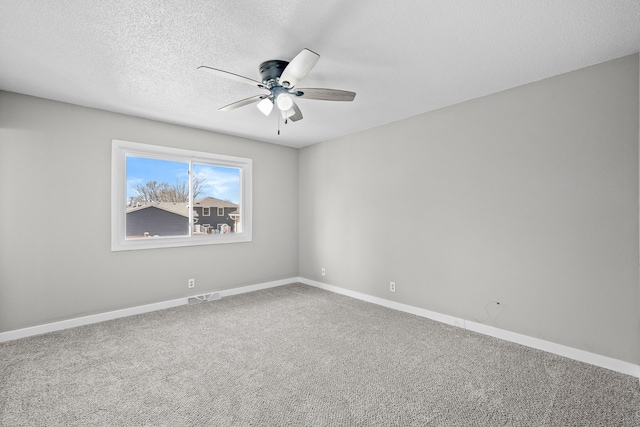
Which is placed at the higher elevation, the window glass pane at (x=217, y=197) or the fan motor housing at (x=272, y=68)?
the fan motor housing at (x=272, y=68)

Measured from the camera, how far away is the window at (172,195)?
140 inches

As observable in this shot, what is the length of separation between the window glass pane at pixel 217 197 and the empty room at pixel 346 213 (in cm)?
5

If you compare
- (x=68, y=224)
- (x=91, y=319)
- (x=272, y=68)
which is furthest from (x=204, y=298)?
(x=272, y=68)

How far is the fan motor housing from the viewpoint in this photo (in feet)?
7.36

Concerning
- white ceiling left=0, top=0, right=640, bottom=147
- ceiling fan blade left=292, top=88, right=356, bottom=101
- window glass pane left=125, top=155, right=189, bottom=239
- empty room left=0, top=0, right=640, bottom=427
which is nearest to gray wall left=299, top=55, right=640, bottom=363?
empty room left=0, top=0, right=640, bottom=427

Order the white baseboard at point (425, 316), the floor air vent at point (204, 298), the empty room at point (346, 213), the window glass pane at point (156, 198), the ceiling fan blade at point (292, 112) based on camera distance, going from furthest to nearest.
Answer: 1. the floor air vent at point (204, 298)
2. the window glass pane at point (156, 198)
3. the ceiling fan blade at point (292, 112)
4. the white baseboard at point (425, 316)
5. the empty room at point (346, 213)

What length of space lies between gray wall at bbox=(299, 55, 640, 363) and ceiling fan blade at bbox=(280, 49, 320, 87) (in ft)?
6.67

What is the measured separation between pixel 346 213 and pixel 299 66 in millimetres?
2812

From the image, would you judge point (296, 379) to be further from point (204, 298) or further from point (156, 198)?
point (156, 198)

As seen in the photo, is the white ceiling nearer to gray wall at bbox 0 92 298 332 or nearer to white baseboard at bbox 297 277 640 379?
gray wall at bbox 0 92 298 332

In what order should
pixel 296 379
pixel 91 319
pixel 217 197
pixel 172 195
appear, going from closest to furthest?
pixel 296 379, pixel 91 319, pixel 172 195, pixel 217 197

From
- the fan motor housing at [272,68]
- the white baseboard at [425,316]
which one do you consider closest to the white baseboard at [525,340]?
the white baseboard at [425,316]

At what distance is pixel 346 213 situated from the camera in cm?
452

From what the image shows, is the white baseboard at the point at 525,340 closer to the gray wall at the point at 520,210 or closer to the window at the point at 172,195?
the gray wall at the point at 520,210
